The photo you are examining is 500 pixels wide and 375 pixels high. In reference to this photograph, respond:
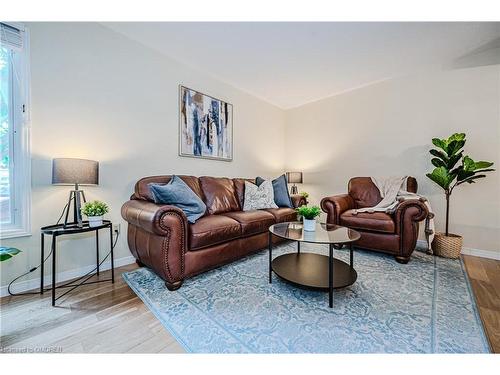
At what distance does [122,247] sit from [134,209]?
0.69 meters

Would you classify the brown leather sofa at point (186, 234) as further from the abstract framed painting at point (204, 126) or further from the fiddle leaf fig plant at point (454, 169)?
the fiddle leaf fig plant at point (454, 169)

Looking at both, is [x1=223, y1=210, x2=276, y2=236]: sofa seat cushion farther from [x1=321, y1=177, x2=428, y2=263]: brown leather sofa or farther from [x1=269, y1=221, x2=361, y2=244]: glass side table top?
[x1=321, y1=177, x2=428, y2=263]: brown leather sofa

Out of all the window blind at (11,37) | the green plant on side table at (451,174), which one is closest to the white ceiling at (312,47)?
the window blind at (11,37)

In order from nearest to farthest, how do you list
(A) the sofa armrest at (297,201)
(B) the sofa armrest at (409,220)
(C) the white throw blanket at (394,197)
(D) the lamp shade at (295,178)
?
(B) the sofa armrest at (409,220), (C) the white throw blanket at (394,197), (A) the sofa armrest at (297,201), (D) the lamp shade at (295,178)

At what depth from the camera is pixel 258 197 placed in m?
2.88

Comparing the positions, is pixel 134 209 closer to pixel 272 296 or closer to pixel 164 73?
pixel 272 296

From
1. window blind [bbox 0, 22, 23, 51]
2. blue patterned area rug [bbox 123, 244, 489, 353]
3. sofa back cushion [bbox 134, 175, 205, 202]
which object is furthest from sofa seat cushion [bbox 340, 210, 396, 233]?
window blind [bbox 0, 22, 23, 51]

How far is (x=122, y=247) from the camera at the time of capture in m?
2.24

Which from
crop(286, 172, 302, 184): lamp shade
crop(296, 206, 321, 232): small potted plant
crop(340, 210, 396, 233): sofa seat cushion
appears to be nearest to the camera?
crop(296, 206, 321, 232): small potted plant

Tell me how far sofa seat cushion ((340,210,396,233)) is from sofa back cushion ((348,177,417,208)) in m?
0.50

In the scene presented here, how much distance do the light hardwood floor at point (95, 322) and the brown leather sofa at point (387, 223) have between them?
1.96 ft

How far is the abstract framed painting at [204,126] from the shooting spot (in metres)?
2.76

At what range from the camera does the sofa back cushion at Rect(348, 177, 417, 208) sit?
2906 millimetres
